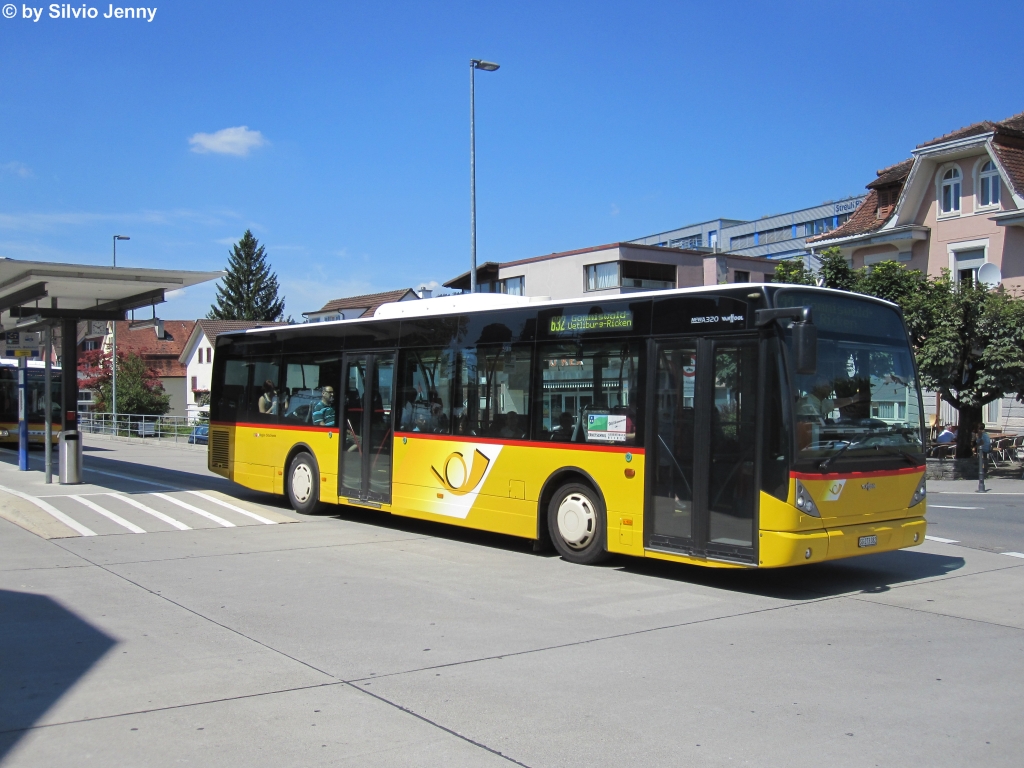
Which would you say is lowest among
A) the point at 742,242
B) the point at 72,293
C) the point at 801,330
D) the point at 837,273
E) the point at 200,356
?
the point at 801,330

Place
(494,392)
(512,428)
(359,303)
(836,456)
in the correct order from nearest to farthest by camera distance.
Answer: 1. (836,456)
2. (512,428)
3. (494,392)
4. (359,303)

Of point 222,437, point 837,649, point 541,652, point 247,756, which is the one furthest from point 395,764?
point 222,437

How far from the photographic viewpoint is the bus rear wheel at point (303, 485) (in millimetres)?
14812

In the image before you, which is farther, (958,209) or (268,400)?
(958,209)

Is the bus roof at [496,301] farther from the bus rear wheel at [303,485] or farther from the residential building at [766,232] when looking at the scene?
the residential building at [766,232]

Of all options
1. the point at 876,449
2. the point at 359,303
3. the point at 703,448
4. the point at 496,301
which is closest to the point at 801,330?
the point at 703,448

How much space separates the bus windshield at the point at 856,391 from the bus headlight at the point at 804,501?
27 cm

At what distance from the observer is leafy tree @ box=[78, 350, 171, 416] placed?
53.8 metres

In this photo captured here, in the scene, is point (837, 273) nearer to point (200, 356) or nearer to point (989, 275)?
point (989, 275)

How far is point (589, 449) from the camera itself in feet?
34.1

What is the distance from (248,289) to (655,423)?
9546cm

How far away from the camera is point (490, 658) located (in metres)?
6.77

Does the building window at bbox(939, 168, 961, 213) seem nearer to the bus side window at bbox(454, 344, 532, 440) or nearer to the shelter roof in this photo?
the shelter roof

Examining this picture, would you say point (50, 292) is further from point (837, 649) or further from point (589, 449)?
point (837, 649)
